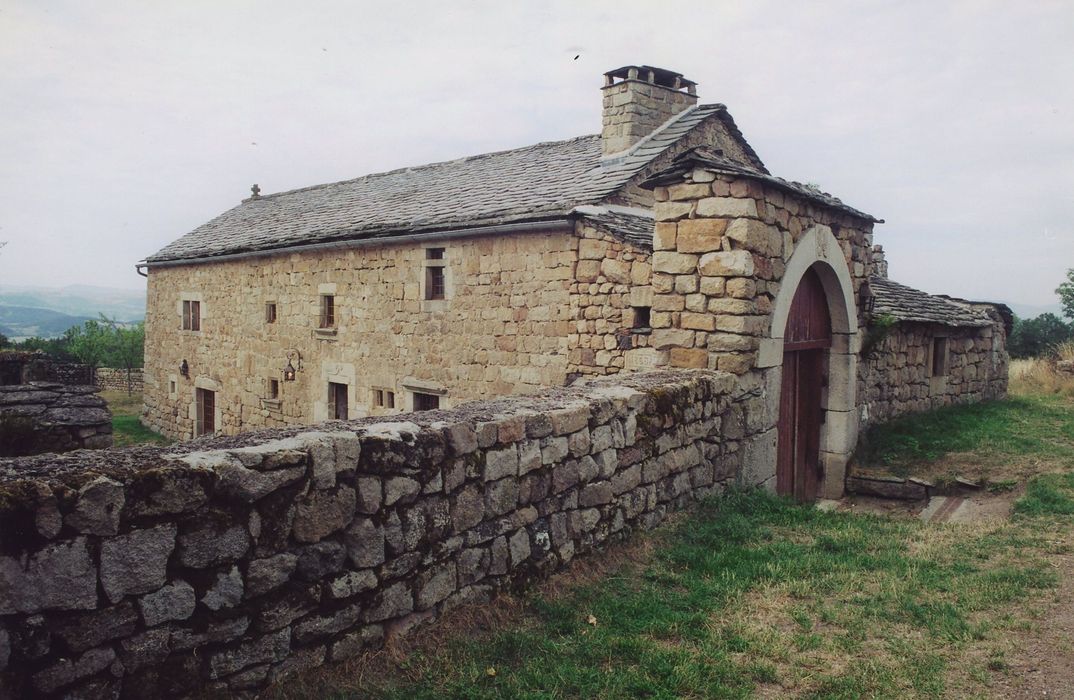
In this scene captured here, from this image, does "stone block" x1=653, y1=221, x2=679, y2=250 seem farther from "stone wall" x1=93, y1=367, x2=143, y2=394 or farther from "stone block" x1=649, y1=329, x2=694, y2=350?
"stone wall" x1=93, y1=367, x2=143, y2=394

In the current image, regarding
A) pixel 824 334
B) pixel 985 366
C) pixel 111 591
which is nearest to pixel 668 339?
pixel 824 334

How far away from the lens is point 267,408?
1477cm

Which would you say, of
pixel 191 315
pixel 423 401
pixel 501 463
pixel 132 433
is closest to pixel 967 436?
pixel 423 401

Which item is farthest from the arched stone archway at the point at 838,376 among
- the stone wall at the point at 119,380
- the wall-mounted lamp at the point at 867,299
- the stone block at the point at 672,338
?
the stone wall at the point at 119,380

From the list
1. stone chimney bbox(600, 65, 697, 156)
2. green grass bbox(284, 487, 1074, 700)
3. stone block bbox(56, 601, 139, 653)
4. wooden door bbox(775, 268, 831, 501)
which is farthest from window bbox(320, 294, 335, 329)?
stone block bbox(56, 601, 139, 653)

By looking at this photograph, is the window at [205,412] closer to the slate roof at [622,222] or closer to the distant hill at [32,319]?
the slate roof at [622,222]

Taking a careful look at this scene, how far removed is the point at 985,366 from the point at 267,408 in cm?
1343

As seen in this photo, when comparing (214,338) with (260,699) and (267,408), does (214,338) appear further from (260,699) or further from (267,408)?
(260,699)

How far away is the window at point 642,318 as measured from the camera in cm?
798

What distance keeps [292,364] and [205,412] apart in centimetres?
493

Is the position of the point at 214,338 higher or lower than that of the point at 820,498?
higher

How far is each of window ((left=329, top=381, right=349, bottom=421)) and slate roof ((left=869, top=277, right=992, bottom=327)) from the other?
8600 mm

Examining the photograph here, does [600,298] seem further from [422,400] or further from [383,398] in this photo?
[383,398]

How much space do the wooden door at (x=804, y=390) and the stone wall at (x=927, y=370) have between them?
1.02 metres
